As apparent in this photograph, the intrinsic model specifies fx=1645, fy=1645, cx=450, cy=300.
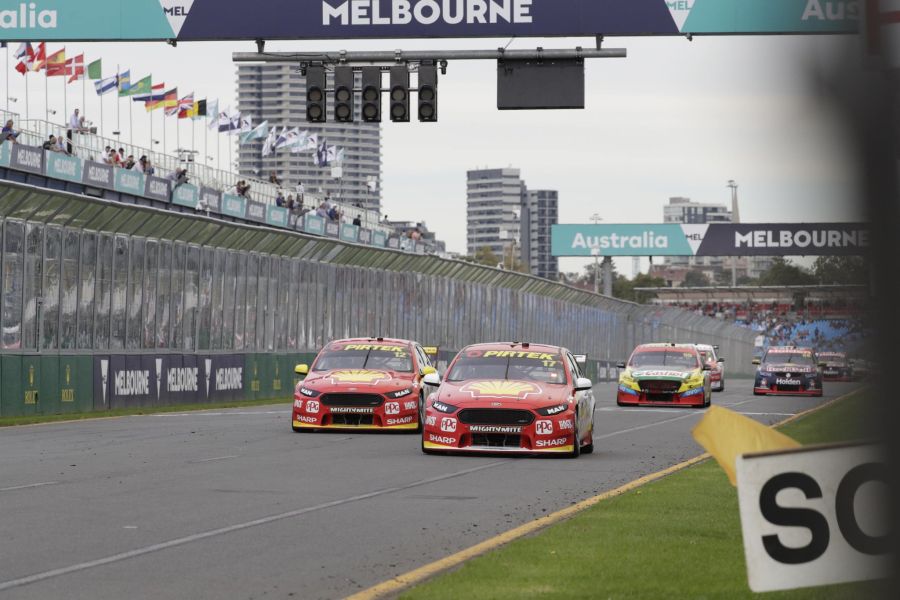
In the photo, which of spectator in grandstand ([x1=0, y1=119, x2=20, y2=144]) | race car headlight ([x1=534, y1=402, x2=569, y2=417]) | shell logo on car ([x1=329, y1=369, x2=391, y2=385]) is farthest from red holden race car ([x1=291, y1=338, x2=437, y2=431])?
spectator in grandstand ([x1=0, y1=119, x2=20, y2=144])

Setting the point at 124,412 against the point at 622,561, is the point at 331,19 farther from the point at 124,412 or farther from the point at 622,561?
the point at 622,561

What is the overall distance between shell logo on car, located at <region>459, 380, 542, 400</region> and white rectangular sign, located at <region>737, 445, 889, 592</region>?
15.7m

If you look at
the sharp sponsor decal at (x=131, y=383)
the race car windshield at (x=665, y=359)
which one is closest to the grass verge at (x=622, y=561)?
the sharp sponsor decal at (x=131, y=383)

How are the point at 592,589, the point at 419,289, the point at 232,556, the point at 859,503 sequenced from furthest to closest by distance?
the point at 419,289
the point at 232,556
the point at 592,589
the point at 859,503

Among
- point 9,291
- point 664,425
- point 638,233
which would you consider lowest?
point 664,425

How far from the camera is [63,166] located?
47.9 m

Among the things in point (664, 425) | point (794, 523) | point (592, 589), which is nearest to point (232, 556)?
point (592, 589)

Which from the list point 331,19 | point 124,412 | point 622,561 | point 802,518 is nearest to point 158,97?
point 124,412

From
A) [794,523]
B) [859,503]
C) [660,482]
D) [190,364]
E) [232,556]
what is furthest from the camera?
[190,364]

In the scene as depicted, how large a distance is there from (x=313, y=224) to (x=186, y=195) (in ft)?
50.7

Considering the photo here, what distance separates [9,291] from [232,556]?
21.2m

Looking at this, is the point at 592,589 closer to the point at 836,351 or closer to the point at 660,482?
the point at 836,351

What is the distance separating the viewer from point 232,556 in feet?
31.8

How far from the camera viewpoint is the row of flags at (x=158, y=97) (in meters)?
57.9
